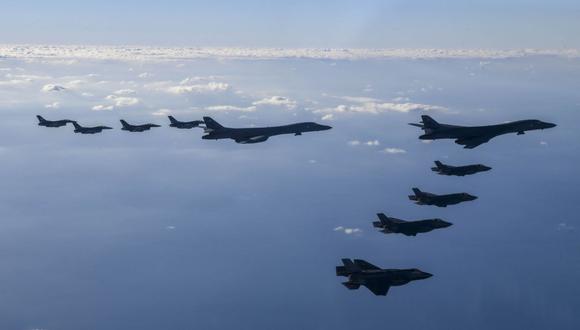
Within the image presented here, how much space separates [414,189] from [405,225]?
838cm

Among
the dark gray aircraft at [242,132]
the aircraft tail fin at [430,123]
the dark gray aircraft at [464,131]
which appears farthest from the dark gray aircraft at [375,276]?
the dark gray aircraft at [242,132]

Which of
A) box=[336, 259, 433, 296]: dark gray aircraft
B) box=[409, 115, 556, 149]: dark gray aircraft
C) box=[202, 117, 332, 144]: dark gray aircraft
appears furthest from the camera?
box=[202, 117, 332, 144]: dark gray aircraft

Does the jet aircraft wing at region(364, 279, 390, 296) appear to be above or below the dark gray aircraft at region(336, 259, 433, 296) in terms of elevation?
below

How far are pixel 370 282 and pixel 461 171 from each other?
25760mm

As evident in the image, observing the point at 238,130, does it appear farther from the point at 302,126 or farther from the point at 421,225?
the point at 421,225

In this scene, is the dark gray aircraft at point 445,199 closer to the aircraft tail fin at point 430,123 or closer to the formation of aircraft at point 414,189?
the formation of aircraft at point 414,189

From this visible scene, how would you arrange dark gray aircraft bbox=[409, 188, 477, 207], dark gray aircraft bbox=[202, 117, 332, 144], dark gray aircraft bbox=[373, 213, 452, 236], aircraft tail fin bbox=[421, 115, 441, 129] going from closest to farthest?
1. dark gray aircraft bbox=[373, 213, 452, 236]
2. dark gray aircraft bbox=[409, 188, 477, 207]
3. aircraft tail fin bbox=[421, 115, 441, 129]
4. dark gray aircraft bbox=[202, 117, 332, 144]

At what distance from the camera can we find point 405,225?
60.7 metres

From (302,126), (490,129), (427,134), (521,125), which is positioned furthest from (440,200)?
(302,126)

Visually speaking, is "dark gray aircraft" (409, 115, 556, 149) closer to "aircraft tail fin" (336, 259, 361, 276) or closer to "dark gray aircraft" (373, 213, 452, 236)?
"dark gray aircraft" (373, 213, 452, 236)

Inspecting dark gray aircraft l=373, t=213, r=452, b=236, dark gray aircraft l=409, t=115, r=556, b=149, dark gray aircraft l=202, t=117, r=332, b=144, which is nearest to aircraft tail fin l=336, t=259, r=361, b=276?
dark gray aircraft l=373, t=213, r=452, b=236

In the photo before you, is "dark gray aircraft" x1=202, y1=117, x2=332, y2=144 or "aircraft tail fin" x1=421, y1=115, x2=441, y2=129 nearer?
"aircraft tail fin" x1=421, y1=115, x2=441, y2=129

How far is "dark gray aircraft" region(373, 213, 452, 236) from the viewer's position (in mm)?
60469

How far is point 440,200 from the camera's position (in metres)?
66.5
